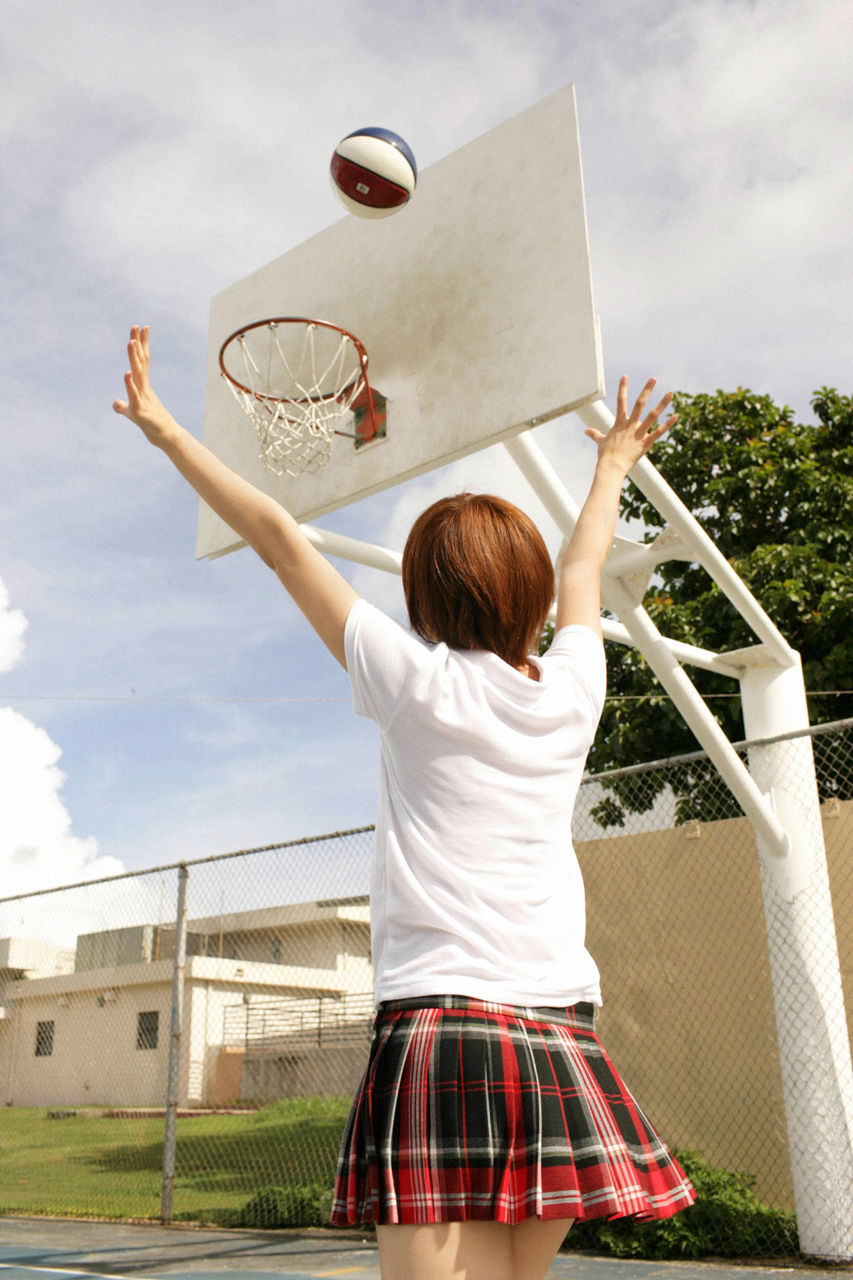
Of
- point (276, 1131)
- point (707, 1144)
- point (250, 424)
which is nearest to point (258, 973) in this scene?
point (276, 1131)

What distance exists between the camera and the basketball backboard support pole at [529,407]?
189 inches

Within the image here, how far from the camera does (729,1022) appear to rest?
6.55 m

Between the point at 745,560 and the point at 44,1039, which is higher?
the point at 745,560

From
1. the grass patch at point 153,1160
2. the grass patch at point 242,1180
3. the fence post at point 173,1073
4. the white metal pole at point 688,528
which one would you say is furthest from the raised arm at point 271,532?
the grass patch at point 153,1160

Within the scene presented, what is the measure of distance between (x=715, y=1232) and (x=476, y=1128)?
5.38m

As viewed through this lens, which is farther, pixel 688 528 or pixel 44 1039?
pixel 44 1039

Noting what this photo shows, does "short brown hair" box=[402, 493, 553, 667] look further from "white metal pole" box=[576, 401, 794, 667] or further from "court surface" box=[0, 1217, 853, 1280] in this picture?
"court surface" box=[0, 1217, 853, 1280]

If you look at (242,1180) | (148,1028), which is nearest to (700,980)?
(242,1180)

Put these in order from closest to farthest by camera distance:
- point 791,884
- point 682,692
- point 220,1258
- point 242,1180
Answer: point 682,692
point 791,884
point 220,1258
point 242,1180

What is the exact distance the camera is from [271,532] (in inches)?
55.2

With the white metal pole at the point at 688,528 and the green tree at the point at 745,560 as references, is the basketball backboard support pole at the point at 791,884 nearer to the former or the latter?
the white metal pole at the point at 688,528

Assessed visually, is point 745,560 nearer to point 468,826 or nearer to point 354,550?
point 354,550

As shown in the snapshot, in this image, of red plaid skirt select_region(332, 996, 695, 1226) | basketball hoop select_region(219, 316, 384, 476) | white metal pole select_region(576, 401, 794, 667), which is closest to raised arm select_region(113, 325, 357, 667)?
red plaid skirt select_region(332, 996, 695, 1226)

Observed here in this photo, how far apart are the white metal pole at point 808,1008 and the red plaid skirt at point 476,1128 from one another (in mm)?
4908
